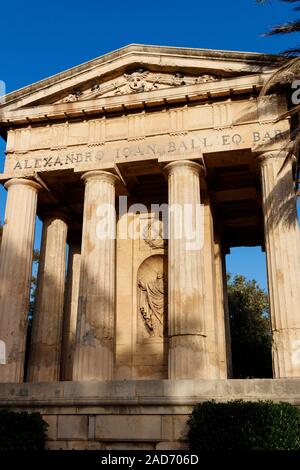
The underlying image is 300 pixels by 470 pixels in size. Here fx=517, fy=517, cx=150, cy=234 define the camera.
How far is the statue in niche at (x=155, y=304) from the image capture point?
20.9 m

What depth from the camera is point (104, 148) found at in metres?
20.5

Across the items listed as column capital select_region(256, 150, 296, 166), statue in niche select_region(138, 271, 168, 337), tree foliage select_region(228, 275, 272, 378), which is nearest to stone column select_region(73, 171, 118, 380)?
statue in niche select_region(138, 271, 168, 337)

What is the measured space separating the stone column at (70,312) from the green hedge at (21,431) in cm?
910

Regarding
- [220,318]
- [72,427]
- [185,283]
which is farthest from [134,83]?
[72,427]

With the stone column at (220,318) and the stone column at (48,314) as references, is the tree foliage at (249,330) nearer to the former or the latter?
the stone column at (220,318)

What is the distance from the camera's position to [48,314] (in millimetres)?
21906

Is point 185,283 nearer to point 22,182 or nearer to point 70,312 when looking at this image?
point 22,182

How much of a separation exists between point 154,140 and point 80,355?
852cm

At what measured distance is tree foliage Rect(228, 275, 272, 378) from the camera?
3581cm

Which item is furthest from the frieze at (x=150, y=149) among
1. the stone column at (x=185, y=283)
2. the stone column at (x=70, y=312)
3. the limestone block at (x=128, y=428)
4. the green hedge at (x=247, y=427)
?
the green hedge at (x=247, y=427)

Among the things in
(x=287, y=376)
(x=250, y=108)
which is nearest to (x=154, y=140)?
(x=250, y=108)

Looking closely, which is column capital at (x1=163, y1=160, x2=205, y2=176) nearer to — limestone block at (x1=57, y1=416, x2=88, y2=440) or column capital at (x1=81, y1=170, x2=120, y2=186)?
A: column capital at (x1=81, y1=170, x2=120, y2=186)
